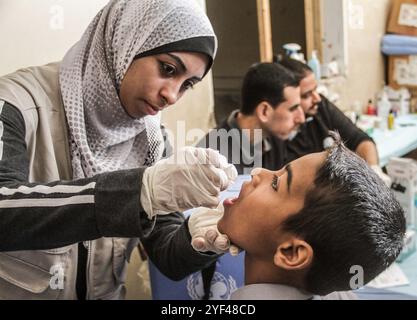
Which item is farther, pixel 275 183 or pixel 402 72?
pixel 402 72

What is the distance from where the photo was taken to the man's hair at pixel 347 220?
850mm

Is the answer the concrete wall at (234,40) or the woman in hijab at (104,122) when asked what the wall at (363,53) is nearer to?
the concrete wall at (234,40)

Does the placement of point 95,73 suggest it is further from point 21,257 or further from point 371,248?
point 371,248

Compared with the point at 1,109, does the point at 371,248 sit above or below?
below

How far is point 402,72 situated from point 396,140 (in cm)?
112

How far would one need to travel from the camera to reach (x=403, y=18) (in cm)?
356

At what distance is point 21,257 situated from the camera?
1040 millimetres

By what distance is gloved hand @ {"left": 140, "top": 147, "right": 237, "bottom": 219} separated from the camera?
75cm

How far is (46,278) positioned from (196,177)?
54 cm

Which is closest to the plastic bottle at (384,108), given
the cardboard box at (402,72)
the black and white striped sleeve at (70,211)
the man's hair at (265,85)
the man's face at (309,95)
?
the cardboard box at (402,72)

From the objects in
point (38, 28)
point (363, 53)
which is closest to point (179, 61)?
point (38, 28)

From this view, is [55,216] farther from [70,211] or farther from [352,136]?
[352,136]

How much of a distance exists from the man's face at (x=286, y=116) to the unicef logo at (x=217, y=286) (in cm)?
101
